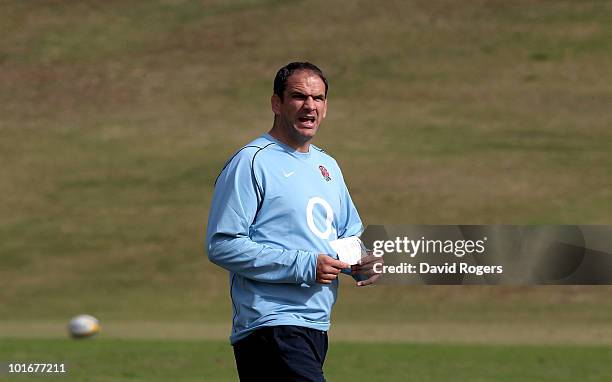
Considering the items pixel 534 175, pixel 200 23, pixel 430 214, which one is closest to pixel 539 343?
pixel 430 214

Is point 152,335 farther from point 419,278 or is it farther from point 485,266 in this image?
point 419,278

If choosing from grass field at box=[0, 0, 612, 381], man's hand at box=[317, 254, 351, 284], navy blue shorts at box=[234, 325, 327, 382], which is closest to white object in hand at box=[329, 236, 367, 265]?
man's hand at box=[317, 254, 351, 284]

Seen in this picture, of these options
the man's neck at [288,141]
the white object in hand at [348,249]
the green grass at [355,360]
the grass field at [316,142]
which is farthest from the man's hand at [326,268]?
the grass field at [316,142]

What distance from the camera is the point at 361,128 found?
4053cm

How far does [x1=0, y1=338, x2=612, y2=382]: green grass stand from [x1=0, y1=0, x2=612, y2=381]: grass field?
85mm

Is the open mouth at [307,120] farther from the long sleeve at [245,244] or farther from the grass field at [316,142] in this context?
the grass field at [316,142]

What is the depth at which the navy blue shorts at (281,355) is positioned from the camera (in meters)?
5.50

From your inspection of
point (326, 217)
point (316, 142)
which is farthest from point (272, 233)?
point (316, 142)

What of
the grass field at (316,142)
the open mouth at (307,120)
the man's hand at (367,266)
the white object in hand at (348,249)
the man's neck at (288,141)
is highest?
the grass field at (316,142)

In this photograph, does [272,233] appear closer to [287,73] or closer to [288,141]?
[288,141]

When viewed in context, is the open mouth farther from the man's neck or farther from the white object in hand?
the white object in hand

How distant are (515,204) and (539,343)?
12631 millimetres

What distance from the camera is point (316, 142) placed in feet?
123

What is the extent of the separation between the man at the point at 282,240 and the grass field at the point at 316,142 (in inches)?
375
